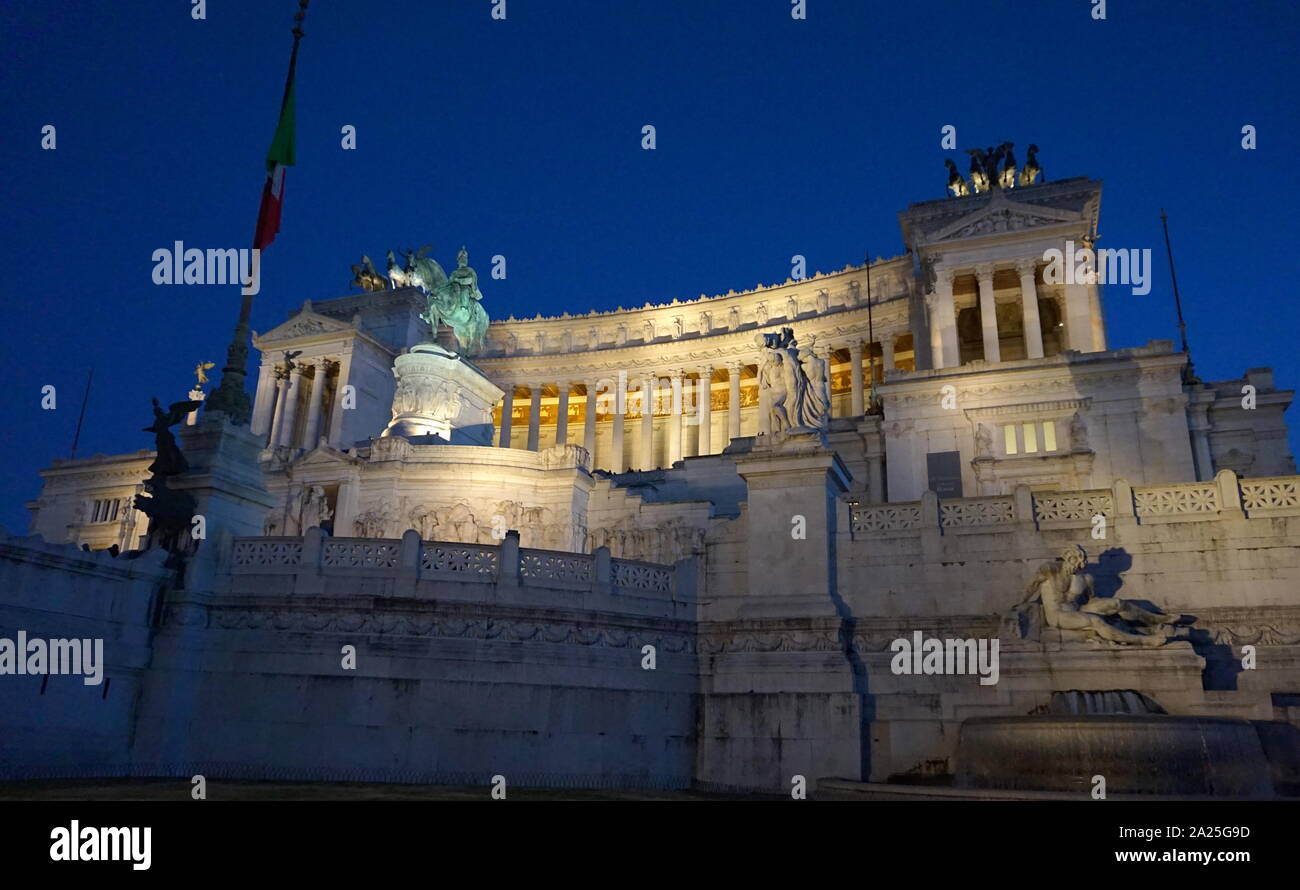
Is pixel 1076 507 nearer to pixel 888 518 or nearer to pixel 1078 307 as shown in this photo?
pixel 888 518

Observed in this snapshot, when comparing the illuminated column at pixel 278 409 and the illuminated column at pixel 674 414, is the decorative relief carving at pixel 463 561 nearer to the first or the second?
the illuminated column at pixel 278 409

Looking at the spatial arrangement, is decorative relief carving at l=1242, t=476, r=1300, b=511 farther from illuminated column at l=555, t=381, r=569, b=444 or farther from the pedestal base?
illuminated column at l=555, t=381, r=569, b=444

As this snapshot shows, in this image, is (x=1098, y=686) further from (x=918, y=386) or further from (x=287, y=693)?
(x=918, y=386)

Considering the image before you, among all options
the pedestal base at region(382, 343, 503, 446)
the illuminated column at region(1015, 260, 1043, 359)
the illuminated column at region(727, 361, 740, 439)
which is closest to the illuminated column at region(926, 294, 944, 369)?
the illuminated column at region(1015, 260, 1043, 359)

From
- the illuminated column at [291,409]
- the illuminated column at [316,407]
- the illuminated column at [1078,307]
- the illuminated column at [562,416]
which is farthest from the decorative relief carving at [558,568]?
the illuminated column at [562,416]

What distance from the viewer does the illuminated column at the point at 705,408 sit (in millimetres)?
74375

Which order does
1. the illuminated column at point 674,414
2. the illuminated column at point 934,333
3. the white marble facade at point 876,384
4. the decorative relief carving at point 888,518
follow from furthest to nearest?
the illuminated column at point 674,414, the illuminated column at point 934,333, the white marble facade at point 876,384, the decorative relief carving at point 888,518

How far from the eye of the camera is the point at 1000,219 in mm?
57062

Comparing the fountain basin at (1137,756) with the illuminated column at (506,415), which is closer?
the fountain basin at (1137,756)

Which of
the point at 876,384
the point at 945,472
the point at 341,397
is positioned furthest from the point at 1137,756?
the point at 341,397

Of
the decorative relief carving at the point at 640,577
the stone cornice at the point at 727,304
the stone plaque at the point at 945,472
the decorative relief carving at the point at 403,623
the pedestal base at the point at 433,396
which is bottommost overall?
the decorative relief carving at the point at 403,623

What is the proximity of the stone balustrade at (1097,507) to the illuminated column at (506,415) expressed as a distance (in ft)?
198
